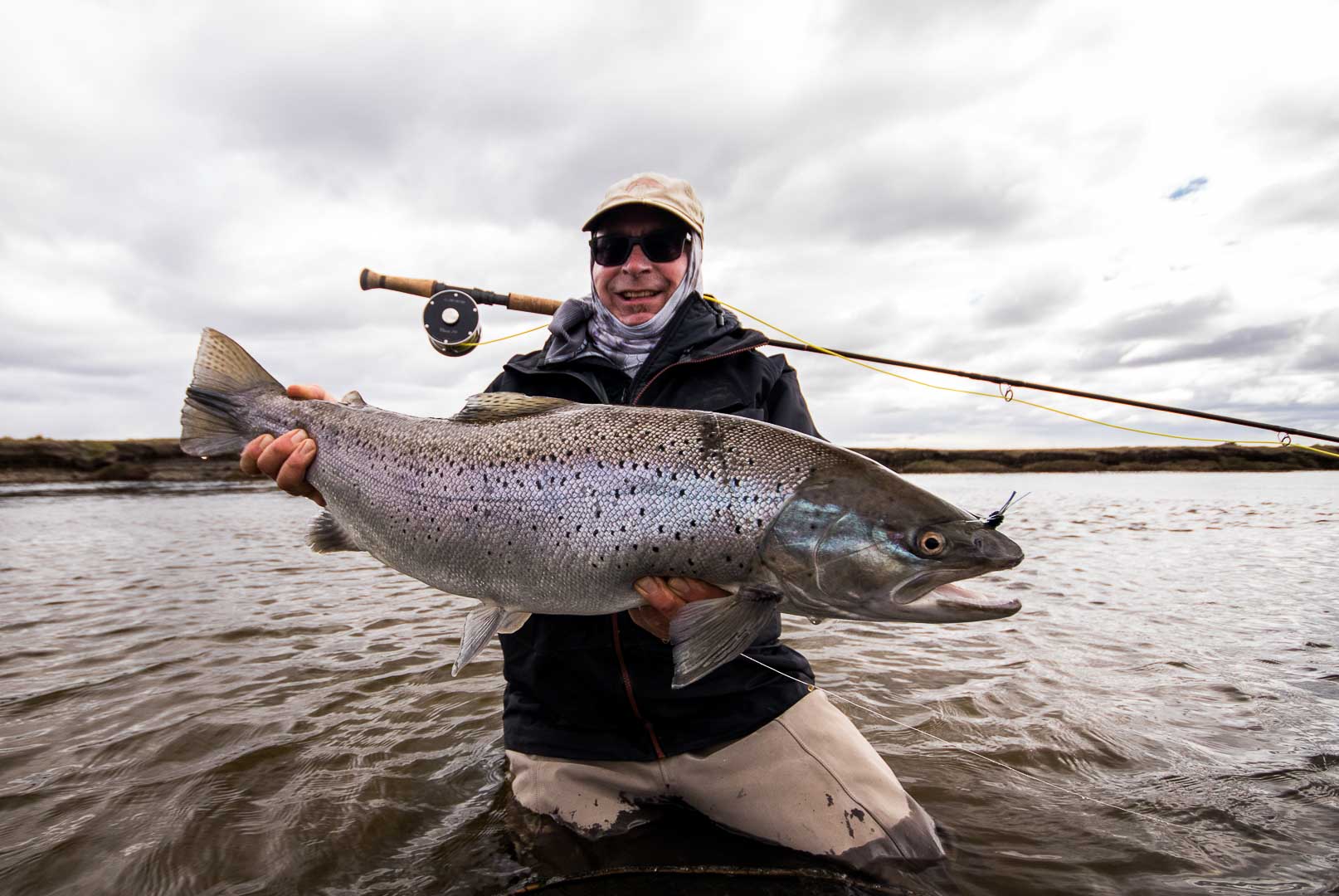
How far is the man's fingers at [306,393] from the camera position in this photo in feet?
11.9

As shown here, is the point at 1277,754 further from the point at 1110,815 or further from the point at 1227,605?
the point at 1227,605

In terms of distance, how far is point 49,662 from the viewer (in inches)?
214

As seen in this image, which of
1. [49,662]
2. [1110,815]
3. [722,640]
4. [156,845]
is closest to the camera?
[722,640]

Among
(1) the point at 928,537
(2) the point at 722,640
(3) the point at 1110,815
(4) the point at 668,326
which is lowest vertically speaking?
(3) the point at 1110,815

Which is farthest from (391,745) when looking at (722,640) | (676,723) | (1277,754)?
(1277,754)

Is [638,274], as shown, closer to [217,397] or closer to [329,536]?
[329,536]

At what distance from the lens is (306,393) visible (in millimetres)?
3621

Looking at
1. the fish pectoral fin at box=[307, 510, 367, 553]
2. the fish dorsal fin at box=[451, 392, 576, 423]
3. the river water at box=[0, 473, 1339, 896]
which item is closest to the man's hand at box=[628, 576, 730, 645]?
the fish dorsal fin at box=[451, 392, 576, 423]

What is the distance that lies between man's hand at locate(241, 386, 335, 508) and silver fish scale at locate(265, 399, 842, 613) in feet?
1.15

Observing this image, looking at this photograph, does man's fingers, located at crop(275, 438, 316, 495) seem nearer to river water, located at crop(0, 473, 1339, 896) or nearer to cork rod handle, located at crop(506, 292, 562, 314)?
river water, located at crop(0, 473, 1339, 896)

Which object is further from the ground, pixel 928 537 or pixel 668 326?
pixel 668 326

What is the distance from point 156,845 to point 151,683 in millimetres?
2599

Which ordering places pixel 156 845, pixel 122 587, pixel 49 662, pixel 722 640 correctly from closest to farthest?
1. pixel 722 640
2. pixel 156 845
3. pixel 49 662
4. pixel 122 587

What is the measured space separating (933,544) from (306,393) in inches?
128
